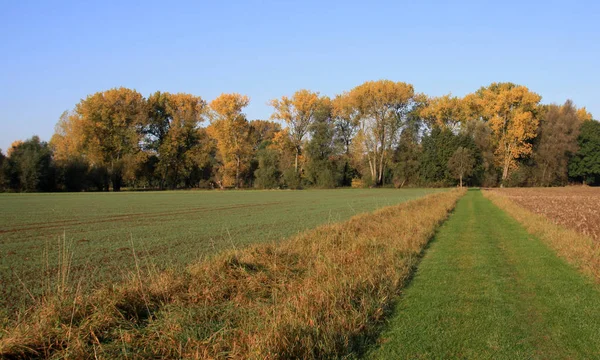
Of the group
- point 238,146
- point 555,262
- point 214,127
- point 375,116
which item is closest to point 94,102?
point 214,127

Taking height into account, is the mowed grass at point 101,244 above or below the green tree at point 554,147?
below

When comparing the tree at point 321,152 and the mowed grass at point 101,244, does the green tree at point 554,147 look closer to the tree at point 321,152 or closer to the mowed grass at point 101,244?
the tree at point 321,152

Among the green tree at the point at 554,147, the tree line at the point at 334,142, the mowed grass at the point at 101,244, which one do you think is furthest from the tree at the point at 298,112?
the mowed grass at the point at 101,244

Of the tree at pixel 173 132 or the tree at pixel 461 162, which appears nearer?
the tree at pixel 461 162

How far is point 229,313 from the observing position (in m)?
5.78

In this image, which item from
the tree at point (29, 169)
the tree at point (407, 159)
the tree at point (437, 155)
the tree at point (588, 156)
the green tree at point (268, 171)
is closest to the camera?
the tree at point (29, 169)

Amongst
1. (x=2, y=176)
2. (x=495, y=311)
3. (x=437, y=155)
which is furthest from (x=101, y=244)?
(x=437, y=155)

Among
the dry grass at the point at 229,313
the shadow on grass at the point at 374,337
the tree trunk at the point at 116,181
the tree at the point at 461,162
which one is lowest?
the shadow on grass at the point at 374,337

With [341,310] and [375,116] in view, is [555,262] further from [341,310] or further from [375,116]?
[375,116]

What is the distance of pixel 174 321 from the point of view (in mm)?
5062

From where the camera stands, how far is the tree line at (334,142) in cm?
7294

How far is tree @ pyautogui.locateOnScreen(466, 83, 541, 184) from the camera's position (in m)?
71.7

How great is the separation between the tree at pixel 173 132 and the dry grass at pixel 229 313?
74.5 meters

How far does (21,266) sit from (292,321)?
789 centimetres
